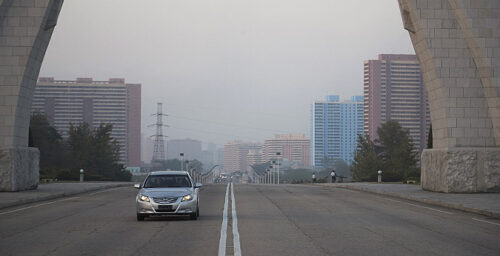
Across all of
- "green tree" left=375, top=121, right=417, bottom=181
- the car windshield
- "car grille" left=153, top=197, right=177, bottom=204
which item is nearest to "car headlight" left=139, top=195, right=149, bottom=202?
"car grille" left=153, top=197, right=177, bottom=204

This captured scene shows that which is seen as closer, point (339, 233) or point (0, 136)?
point (339, 233)

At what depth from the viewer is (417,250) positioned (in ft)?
40.3

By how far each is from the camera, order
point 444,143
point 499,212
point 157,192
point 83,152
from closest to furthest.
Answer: point 157,192 → point 499,212 → point 444,143 → point 83,152

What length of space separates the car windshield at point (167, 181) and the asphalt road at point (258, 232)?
1.03 m

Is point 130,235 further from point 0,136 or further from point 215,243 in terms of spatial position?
point 0,136

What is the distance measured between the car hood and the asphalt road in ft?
2.55

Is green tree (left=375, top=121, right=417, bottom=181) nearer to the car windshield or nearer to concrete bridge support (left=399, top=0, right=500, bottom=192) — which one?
concrete bridge support (left=399, top=0, right=500, bottom=192)

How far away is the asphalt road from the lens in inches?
487

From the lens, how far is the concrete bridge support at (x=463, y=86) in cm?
3125

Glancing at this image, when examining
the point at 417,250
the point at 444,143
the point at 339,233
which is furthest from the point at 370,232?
the point at 444,143

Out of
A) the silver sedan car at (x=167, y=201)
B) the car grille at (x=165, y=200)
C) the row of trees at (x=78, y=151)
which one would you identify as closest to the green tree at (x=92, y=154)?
the row of trees at (x=78, y=151)

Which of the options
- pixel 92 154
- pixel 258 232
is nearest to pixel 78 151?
pixel 92 154

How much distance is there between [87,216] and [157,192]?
303 cm

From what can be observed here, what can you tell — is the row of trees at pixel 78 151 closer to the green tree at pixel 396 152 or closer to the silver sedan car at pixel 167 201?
the green tree at pixel 396 152
